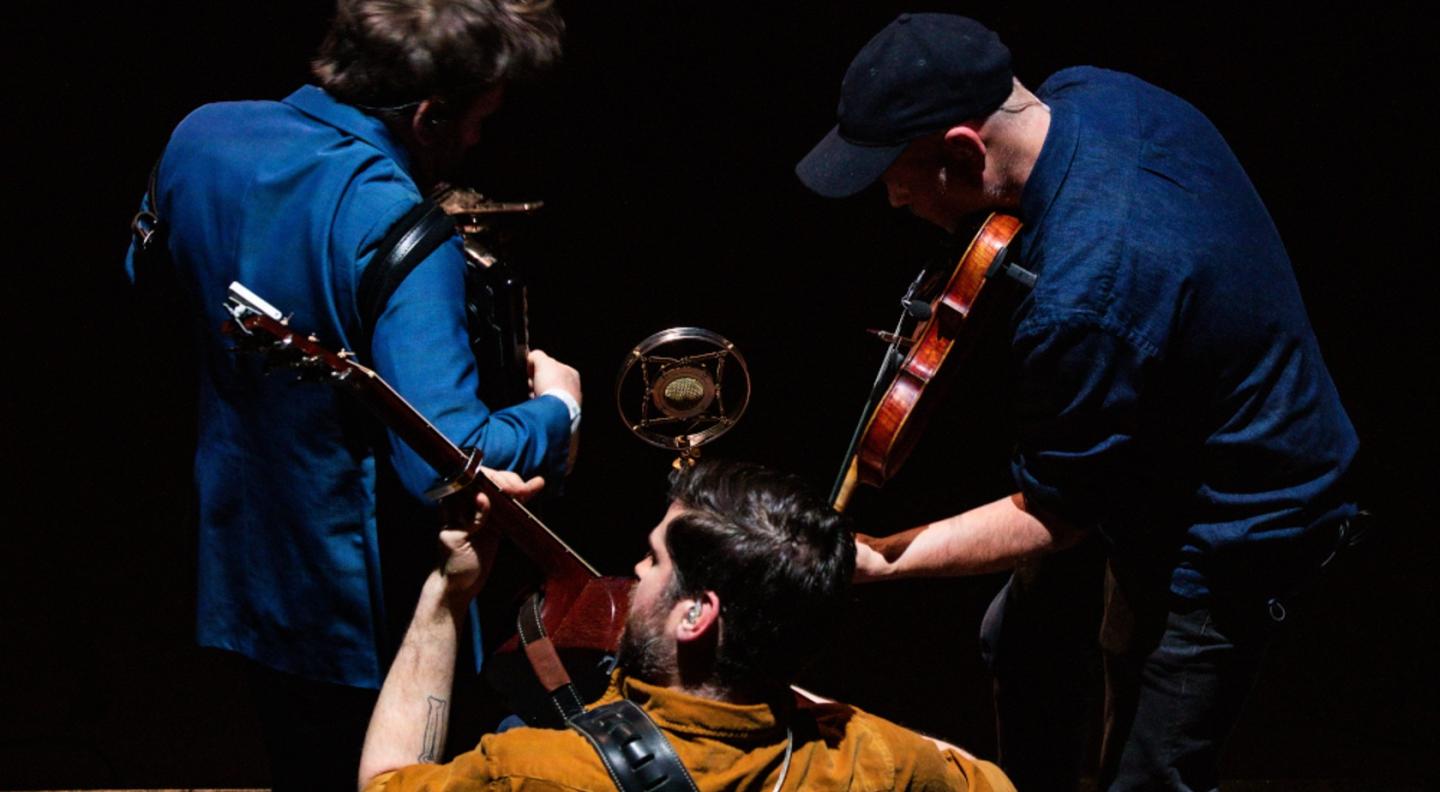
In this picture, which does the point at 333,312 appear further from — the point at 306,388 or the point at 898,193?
the point at 898,193

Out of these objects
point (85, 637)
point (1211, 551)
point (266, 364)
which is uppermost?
point (266, 364)

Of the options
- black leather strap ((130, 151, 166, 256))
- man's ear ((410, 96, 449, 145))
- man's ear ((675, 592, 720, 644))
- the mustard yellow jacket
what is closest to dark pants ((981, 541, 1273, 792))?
the mustard yellow jacket

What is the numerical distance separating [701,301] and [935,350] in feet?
3.70

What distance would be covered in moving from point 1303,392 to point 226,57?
233cm

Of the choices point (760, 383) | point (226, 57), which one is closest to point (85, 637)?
point (226, 57)

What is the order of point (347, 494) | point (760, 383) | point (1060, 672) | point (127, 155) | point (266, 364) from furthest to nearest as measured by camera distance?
point (760, 383)
point (127, 155)
point (1060, 672)
point (347, 494)
point (266, 364)

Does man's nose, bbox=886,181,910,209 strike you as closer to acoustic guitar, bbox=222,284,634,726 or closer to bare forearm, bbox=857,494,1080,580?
bare forearm, bbox=857,494,1080,580

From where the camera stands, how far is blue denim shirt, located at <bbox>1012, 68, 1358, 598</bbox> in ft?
7.20

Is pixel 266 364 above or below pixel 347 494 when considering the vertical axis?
above

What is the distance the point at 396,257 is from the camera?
7.14ft

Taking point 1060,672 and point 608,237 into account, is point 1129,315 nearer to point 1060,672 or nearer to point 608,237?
point 1060,672

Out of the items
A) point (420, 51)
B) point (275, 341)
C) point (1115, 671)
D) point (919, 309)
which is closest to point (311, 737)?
point (275, 341)

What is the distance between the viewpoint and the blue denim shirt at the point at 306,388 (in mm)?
2195

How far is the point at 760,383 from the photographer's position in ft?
11.8
